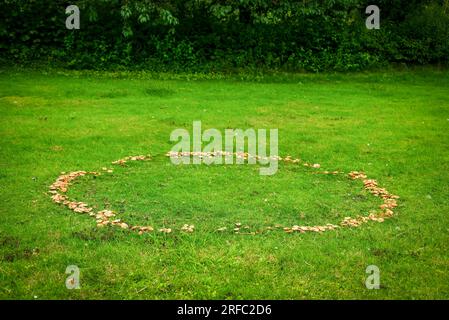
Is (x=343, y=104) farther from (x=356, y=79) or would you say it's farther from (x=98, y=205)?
(x=98, y=205)

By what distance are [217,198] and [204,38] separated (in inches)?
606

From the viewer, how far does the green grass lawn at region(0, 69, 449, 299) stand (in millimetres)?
7016

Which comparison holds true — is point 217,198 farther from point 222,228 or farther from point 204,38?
point 204,38

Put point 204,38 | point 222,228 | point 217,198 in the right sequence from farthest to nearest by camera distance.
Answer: point 204,38
point 217,198
point 222,228

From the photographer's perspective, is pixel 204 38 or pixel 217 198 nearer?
pixel 217 198

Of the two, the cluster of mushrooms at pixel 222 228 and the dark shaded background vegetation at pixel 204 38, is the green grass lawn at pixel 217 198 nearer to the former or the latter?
the cluster of mushrooms at pixel 222 228

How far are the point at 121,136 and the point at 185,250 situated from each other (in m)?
7.19

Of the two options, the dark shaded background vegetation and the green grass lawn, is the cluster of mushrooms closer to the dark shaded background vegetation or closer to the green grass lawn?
the green grass lawn

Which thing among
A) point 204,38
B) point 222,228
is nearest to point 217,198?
point 222,228

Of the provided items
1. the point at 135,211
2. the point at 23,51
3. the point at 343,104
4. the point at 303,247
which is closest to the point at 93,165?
the point at 135,211

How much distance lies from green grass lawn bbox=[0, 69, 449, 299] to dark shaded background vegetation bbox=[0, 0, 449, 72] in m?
4.24

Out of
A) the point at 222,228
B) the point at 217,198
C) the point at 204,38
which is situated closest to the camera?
the point at 222,228

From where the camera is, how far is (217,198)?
32.8 feet

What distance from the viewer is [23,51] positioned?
23.2 m
